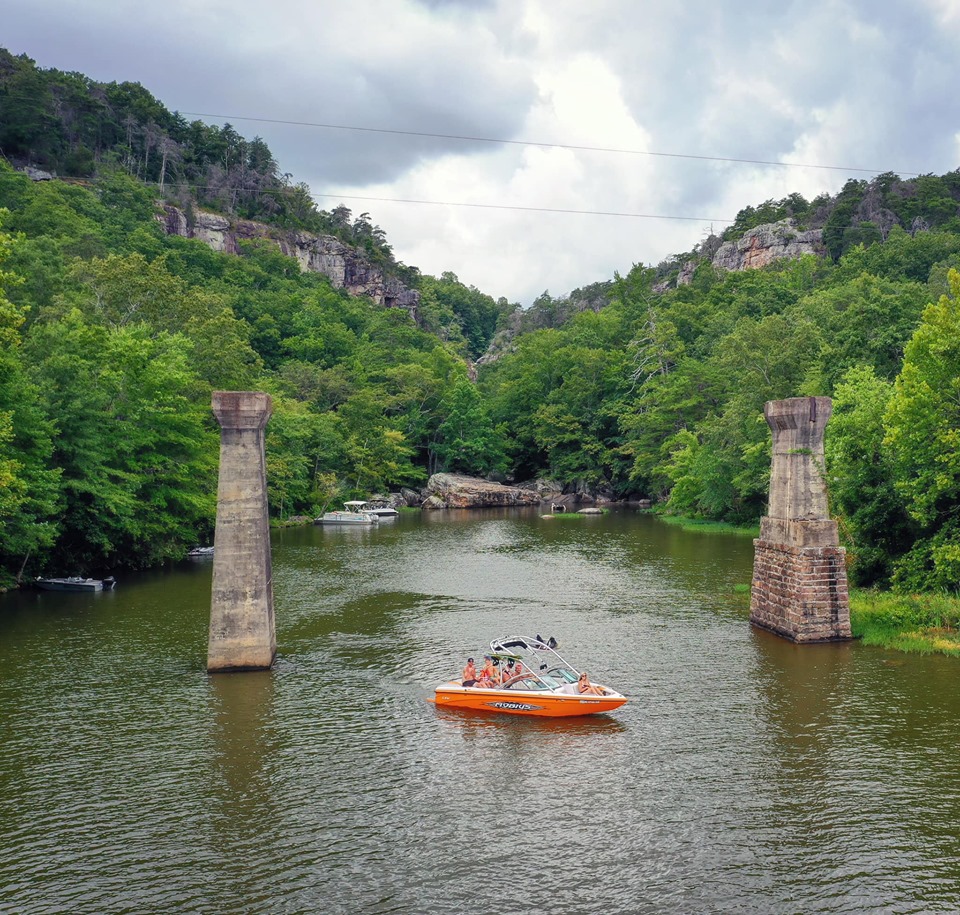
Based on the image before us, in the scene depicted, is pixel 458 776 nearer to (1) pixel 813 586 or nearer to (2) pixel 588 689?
(2) pixel 588 689

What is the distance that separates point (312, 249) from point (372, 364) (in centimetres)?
4824

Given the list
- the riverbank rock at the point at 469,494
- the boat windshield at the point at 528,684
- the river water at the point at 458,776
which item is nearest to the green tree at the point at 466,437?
the riverbank rock at the point at 469,494

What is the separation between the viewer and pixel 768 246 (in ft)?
413

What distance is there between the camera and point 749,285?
9556 centimetres

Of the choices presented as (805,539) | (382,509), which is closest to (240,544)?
(805,539)

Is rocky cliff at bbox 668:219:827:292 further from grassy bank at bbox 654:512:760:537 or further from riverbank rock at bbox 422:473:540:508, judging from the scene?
grassy bank at bbox 654:512:760:537

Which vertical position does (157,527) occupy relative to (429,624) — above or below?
above

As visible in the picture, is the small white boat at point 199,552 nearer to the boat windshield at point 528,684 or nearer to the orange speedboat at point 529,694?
the orange speedboat at point 529,694

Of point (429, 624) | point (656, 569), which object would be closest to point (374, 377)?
point (656, 569)

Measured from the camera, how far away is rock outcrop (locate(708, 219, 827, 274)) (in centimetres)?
12031

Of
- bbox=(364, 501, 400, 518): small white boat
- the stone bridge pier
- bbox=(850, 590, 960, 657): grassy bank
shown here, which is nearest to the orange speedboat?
the stone bridge pier

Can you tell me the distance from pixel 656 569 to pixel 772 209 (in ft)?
377

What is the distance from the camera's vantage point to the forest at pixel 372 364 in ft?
103

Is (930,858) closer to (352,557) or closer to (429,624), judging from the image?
(429,624)
